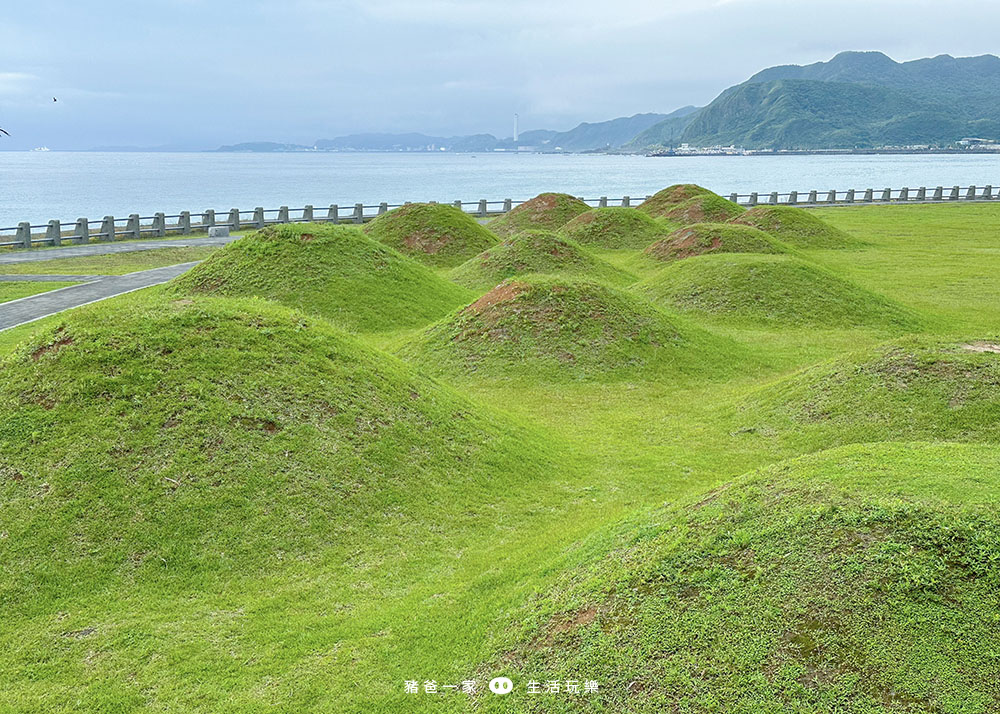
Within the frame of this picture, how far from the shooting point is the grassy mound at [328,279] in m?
23.4

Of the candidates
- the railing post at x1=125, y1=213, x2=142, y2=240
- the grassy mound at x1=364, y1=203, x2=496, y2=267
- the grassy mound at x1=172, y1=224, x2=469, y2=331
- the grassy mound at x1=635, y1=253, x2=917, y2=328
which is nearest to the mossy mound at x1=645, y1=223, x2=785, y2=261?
the grassy mound at x1=635, y1=253, x2=917, y2=328

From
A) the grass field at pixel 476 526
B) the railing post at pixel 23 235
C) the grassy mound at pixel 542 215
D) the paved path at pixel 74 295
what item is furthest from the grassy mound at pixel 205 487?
the grassy mound at pixel 542 215

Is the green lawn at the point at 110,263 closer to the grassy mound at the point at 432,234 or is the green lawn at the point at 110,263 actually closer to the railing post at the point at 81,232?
the railing post at the point at 81,232

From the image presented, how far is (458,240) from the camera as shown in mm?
37375

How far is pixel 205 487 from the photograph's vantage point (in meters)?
10.0

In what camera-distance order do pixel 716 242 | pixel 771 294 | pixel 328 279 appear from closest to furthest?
pixel 328 279, pixel 771 294, pixel 716 242

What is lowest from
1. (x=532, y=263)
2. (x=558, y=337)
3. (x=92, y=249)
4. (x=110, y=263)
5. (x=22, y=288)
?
(x=558, y=337)

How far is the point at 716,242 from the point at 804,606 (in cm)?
2854

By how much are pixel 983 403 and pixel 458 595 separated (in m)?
8.82

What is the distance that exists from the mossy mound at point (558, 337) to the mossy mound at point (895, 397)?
3755mm

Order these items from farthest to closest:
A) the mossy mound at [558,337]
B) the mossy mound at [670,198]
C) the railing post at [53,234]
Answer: the mossy mound at [670,198] → the railing post at [53,234] → the mossy mound at [558,337]

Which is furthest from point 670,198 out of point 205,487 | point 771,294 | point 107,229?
point 205,487

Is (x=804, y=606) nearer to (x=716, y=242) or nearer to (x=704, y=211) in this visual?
(x=716, y=242)

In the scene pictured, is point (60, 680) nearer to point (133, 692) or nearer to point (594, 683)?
point (133, 692)
